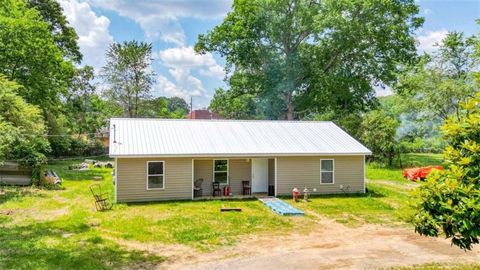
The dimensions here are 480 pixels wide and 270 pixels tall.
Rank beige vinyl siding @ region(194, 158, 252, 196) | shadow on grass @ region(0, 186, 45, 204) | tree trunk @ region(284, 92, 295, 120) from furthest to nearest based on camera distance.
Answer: tree trunk @ region(284, 92, 295, 120) → beige vinyl siding @ region(194, 158, 252, 196) → shadow on grass @ region(0, 186, 45, 204)

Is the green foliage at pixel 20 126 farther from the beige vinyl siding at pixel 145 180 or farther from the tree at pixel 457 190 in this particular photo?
the tree at pixel 457 190

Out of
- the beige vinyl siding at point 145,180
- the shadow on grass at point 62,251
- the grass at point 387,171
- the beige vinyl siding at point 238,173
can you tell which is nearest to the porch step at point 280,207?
the beige vinyl siding at point 238,173

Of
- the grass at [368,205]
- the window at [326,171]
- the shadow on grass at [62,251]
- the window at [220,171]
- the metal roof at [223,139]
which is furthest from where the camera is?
the window at [326,171]

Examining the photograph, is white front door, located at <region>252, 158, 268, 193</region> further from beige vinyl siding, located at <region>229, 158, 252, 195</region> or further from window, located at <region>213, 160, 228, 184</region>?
window, located at <region>213, 160, 228, 184</region>

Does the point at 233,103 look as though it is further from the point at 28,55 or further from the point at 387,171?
the point at 28,55

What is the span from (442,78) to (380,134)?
586 cm

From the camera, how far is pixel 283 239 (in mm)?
10969

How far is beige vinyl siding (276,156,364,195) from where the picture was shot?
17688mm

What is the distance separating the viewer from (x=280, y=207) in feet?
49.3

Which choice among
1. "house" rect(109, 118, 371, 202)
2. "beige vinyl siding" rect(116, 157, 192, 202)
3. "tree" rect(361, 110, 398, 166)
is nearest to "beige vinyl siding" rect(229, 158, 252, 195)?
"house" rect(109, 118, 371, 202)

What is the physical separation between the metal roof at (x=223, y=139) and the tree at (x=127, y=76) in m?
22.4

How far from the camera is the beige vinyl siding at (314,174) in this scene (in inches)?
696

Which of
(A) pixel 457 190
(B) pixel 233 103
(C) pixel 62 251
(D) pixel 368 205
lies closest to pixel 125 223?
(C) pixel 62 251

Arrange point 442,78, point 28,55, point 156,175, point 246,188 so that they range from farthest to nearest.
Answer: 1. point 442,78
2. point 28,55
3. point 246,188
4. point 156,175
